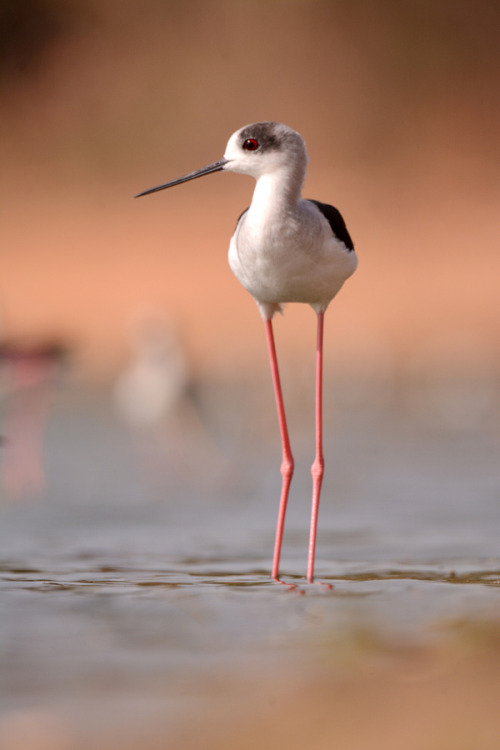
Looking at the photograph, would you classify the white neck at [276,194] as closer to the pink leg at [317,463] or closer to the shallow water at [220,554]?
the pink leg at [317,463]

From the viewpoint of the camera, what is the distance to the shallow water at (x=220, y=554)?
149cm

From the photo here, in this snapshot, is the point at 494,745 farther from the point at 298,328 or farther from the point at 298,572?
the point at 298,328

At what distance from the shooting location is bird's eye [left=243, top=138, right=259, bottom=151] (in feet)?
6.11

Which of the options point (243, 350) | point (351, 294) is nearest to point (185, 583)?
point (243, 350)

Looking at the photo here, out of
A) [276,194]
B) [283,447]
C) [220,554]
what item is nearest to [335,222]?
[276,194]

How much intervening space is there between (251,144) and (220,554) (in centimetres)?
95

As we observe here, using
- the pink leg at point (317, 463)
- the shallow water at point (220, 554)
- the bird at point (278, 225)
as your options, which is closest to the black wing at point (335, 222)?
the bird at point (278, 225)

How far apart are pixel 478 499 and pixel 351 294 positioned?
4.05 m

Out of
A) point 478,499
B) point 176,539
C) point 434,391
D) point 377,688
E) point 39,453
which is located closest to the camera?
point 377,688

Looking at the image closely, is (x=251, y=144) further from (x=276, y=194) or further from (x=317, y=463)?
(x=317, y=463)

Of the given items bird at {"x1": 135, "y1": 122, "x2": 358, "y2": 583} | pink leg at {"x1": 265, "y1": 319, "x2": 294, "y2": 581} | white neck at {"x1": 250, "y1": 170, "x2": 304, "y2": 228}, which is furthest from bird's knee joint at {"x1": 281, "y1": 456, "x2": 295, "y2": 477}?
white neck at {"x1": 250, "y1": 170, "x2": 304, "y2": 228}

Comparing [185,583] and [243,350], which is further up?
[243,350]

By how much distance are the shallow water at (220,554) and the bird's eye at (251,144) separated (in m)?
0.71

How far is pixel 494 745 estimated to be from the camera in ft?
4.01
